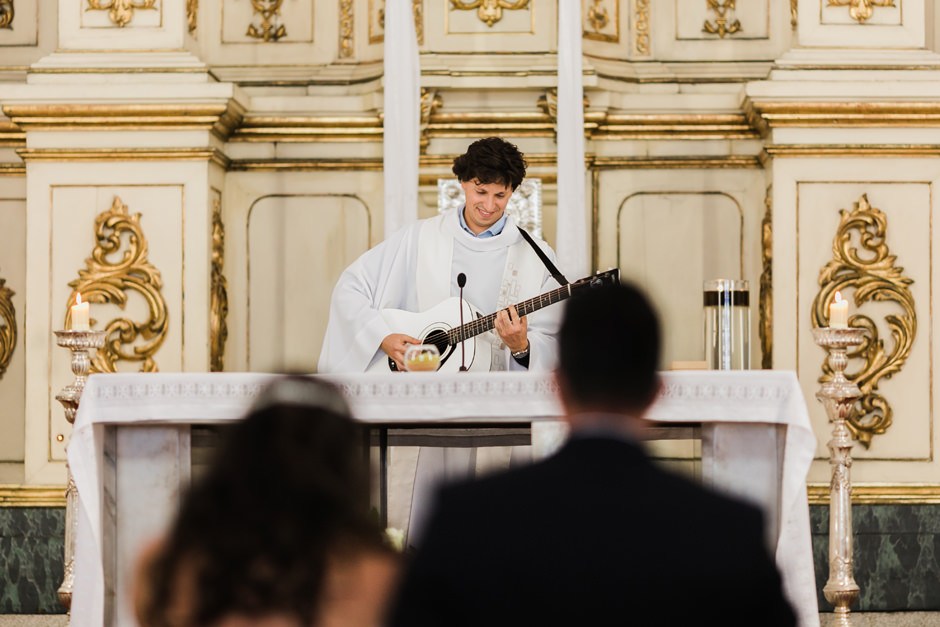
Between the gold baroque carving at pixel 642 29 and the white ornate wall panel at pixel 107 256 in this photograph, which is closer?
the white ornate wall panel at pixel 107 256

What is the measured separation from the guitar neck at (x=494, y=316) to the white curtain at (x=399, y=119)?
3.73 ft

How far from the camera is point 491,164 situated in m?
5.08

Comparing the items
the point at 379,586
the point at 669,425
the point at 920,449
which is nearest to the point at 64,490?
the point at 669,425

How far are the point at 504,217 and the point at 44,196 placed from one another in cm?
217

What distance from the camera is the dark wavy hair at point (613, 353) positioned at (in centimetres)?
182

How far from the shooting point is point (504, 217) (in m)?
5.46

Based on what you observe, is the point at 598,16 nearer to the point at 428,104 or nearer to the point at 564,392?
the point at 428,104

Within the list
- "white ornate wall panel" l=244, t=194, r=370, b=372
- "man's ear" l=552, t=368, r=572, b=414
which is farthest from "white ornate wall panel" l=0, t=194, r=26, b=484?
"man's ear" l=552, t=368, r=572, b=414

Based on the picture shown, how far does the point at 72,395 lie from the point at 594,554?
12.0ft

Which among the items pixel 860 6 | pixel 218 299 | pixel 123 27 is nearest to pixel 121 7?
pixel 123 27

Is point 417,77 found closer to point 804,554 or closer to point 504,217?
point 504,217

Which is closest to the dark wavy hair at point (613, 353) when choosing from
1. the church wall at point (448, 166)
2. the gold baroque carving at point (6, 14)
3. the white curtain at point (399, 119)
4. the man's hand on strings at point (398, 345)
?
the man's hand on strings at point (398, 345)

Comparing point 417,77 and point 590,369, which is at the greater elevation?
point 417,77

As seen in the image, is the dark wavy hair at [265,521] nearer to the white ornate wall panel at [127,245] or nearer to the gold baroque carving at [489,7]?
the white ornate wall panel at [127,245]
